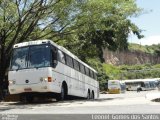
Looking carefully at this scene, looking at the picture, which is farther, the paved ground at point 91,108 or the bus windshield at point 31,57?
the bus windshield at point 31,57

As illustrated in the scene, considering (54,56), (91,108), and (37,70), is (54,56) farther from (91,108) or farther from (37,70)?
(91,108)

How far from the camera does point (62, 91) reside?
74.8 feet

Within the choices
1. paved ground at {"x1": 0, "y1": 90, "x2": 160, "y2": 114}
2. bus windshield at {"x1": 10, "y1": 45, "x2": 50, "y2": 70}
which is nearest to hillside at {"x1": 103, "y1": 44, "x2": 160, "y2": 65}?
bus windshield at {"x1": 10, "y1": 45, "x2": 50, "y2": 70}

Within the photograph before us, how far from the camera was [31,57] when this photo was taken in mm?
21219

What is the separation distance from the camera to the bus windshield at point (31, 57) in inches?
828

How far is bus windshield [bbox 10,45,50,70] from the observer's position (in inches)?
828

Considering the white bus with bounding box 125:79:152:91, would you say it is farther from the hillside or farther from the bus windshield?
the bus windshield

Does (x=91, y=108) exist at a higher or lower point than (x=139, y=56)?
lower

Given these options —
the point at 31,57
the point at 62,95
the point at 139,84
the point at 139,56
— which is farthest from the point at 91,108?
the point at 139,56

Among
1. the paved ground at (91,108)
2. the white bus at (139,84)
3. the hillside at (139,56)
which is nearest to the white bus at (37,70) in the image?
the paved ground at (91,108)

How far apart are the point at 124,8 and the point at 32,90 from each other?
387 inches

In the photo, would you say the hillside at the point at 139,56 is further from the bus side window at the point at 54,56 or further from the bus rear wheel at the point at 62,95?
the bus side window at the point at 54,56

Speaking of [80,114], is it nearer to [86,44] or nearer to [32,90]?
[32,90]

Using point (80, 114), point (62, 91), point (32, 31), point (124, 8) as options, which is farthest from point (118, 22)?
point (80, 114)
